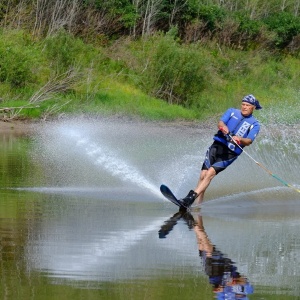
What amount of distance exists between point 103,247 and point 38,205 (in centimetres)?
331

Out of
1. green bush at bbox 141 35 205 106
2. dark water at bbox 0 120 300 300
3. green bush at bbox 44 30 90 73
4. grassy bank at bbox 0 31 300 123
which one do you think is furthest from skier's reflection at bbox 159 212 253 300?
green bush at bbox 141 35 205 106

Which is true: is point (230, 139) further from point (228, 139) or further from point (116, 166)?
point (116, 166)

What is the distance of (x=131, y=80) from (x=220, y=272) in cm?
3252

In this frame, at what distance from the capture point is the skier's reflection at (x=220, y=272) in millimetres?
7568

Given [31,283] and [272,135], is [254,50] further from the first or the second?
[31,283]

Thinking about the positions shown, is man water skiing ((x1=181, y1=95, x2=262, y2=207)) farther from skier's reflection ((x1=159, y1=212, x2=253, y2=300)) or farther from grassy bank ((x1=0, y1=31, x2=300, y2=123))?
grassy bank ((x1=0, y1=31, x2=300, y2=123))

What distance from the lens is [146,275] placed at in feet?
26.7

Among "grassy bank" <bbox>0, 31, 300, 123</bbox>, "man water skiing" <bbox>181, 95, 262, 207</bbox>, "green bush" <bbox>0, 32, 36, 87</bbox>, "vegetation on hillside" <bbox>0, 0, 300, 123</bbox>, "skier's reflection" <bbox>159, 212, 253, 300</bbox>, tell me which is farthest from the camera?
"vegetation on hillside" <bbox>0, 0, 300, 123</bbox>

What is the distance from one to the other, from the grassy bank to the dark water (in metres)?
14.6

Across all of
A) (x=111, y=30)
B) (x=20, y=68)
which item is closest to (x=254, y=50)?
(x=111, y=30)

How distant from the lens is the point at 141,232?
10.5 m

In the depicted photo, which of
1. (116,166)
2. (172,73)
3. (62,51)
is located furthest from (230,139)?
(172,73)

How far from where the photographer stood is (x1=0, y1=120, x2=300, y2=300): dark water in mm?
7738

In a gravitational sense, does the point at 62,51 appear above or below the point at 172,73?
above
